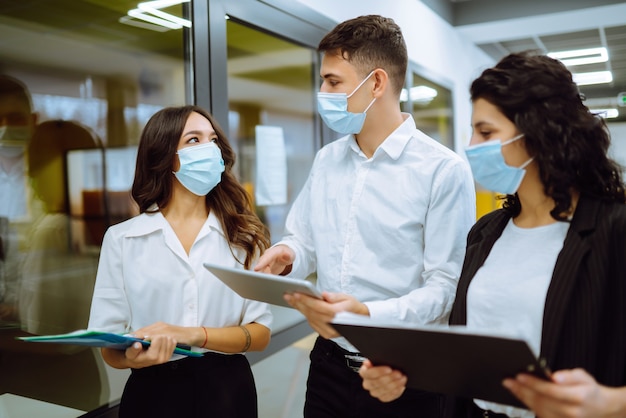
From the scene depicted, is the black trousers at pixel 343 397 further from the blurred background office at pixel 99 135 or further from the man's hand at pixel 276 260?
the blurred background office at pixel 99 135

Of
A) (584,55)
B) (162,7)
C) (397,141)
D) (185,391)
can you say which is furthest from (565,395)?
(584,55)

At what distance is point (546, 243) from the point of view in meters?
1.20

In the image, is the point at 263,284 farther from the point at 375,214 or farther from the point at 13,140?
the point at 13,140

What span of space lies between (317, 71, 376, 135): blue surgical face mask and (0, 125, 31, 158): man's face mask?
1.18 metres

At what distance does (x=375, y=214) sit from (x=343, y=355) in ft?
1.42

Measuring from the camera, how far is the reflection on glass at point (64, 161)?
1.98 metres

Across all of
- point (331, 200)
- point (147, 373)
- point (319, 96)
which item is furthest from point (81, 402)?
point (319, 96)

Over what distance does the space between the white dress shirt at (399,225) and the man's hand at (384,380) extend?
256 millimetres

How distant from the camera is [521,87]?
1.20m

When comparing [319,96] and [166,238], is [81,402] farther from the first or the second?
[319,96]

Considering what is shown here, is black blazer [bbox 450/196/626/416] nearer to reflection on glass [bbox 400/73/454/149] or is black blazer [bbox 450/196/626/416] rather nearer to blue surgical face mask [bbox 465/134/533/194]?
blue surgical face mask [bbox 465/134/533/194]

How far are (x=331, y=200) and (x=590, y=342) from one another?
0.85 meters

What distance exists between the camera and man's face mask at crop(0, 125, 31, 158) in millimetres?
1941

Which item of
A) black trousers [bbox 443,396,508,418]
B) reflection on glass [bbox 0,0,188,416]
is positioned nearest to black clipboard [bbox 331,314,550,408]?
black trousers [bbox 443,396,508,418]
